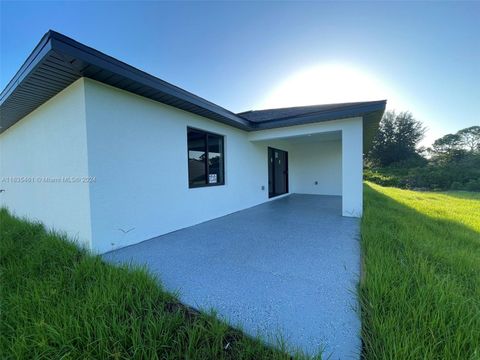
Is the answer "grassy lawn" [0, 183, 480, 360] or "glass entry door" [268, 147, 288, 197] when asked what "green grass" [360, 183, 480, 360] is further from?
"glass entry door" [268, 147, 288, 197]

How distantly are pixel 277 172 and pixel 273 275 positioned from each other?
6605 mm

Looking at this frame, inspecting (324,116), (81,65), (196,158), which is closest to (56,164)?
(81,65)

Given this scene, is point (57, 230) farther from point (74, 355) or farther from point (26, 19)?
point (26, 19)

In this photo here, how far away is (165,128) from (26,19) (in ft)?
10.0

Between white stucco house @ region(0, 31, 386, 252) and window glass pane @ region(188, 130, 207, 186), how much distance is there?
0.02 meters

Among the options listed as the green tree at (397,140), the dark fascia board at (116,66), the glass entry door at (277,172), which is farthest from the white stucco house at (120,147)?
the green tree at (397,140)

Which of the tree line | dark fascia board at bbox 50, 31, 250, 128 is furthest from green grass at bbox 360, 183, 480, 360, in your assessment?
the tree line

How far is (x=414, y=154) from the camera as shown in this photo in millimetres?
25891

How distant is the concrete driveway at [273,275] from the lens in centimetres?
147

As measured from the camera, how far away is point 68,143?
3.19 meters


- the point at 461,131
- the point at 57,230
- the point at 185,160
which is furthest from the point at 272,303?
the point at 461,131

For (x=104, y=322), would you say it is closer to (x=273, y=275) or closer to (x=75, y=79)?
(x=273, y=275)

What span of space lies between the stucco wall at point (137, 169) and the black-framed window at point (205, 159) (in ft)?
0.62

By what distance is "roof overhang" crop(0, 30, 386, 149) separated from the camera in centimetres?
234
